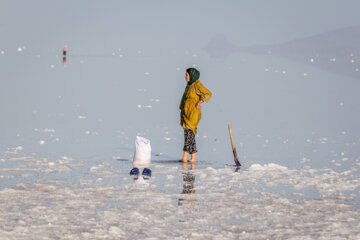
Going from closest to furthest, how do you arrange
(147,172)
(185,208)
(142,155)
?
(185,208), (147,172), (142,155)

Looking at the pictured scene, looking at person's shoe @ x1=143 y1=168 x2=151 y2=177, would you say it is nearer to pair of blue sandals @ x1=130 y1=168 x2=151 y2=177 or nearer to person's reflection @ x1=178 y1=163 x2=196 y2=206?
pair of blue sandals @ x1=130 y1=168 x2=151 y2=177

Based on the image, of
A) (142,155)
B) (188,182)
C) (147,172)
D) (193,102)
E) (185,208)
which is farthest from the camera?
(193,102)

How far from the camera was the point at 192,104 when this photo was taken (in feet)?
43.0

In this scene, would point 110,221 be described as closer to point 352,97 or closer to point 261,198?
point 261,198

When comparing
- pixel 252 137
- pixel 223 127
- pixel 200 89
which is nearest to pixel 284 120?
pixel 223 127

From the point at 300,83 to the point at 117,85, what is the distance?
361 inches

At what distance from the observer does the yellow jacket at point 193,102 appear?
13.0m

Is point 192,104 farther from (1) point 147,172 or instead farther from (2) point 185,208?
(2) point 185,208

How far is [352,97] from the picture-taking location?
26656mm

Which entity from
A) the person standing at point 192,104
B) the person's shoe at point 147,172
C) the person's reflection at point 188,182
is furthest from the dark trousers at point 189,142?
the person's shoe at point 147,172

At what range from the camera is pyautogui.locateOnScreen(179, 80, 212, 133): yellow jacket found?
13.0 metres

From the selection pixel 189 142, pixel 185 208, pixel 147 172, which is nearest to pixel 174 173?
pixel 147 172

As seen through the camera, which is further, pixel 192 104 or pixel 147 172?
pixel 192 104

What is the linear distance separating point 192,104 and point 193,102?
0.14ft
